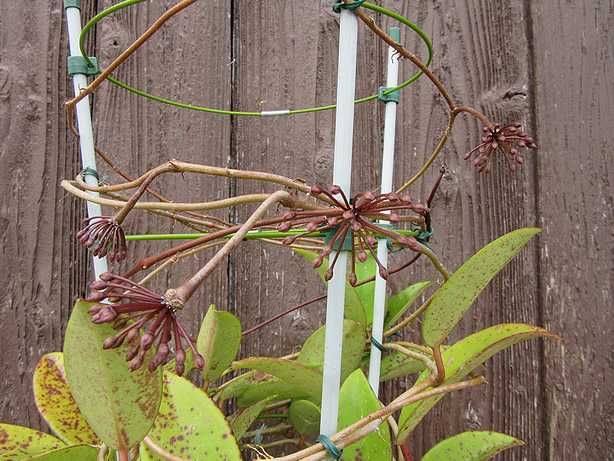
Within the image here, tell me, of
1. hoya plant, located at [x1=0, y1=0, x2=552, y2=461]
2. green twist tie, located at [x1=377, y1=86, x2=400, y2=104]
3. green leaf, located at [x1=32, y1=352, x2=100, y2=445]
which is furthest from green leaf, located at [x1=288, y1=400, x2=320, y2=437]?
green twist tie, located at [x1=377, y1=86, x2=400, y2=104]

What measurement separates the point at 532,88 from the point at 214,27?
509 mm

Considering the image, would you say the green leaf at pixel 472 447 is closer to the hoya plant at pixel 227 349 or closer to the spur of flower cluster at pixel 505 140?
the hoya plant at pixel 227 349

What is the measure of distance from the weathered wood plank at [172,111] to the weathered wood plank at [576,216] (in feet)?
1.63

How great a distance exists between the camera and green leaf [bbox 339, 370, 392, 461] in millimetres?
386

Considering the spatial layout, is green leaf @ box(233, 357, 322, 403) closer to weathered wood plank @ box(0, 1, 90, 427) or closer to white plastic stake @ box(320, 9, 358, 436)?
white plastic stake @ box(320, 9, 358, 436)

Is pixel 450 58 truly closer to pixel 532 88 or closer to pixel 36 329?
pixel 532 88

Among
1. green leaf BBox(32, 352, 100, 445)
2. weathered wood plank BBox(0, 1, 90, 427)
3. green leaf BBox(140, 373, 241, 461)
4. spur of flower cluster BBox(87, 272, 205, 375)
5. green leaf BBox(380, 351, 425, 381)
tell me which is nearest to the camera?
spur of flower cluster BBox(87, 272, 205, 375)

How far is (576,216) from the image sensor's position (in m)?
0.81

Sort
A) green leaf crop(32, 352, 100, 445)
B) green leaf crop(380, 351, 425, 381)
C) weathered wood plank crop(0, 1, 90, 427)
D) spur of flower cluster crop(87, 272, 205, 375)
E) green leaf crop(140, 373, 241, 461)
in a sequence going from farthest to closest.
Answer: weathered wood plank crop(0, 1, 90, 427) → green leaf crop(380, 351, 425, 381) → green leaf crop(32, 352, 100, 445) → green leaf crop(140, 373, 241, 461) → spur of flower cluster crop(87, 272, 205, 375)

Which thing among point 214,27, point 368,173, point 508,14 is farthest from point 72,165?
point 508,14

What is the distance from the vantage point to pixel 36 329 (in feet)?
2.54

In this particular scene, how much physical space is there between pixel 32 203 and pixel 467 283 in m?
0.67

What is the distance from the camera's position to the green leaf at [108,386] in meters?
0.27

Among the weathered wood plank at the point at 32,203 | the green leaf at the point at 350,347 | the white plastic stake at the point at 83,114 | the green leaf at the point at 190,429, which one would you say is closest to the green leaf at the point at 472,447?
the green leaf at the point at 350,347
